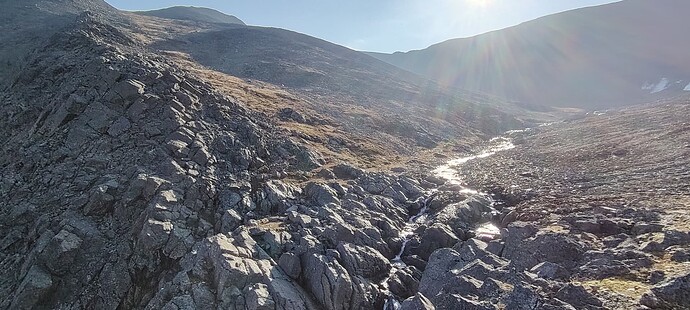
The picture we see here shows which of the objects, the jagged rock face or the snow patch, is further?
the snow patch

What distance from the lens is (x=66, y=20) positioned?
99062 mm

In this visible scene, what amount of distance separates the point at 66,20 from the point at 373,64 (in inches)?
3995

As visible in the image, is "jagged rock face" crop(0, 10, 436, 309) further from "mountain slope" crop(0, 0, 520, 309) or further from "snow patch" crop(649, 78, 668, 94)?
"snow patch" crop(649, 78, 668, 94)

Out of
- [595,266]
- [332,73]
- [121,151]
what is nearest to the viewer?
[595,266]

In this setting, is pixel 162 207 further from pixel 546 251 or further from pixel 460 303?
pixel 546 251

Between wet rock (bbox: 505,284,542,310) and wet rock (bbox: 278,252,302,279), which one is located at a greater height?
wet rock (bbox: 505,284,542,310)

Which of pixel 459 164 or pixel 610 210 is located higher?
pixel 610 210

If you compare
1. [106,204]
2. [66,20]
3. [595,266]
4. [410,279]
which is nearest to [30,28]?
[66,20]

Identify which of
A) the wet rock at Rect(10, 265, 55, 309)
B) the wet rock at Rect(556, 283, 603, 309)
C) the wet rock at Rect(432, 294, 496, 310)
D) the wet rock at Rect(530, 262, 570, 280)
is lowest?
the wet rock at Rect(10, 265, 55, 309)

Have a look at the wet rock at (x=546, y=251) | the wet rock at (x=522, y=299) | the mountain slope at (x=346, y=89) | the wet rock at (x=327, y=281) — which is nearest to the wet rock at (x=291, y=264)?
the wet rock at (x=327, y=281)

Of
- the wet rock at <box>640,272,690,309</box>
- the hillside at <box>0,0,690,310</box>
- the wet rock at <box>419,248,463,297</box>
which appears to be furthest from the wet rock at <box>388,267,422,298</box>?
the wet rock at <box>640,272,690,309</box>

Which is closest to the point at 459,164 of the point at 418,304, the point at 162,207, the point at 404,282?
the point at 404,282

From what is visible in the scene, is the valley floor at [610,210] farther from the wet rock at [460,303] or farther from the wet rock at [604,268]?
the wet rock at [460,303]

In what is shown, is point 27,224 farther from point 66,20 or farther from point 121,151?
point 66,20
